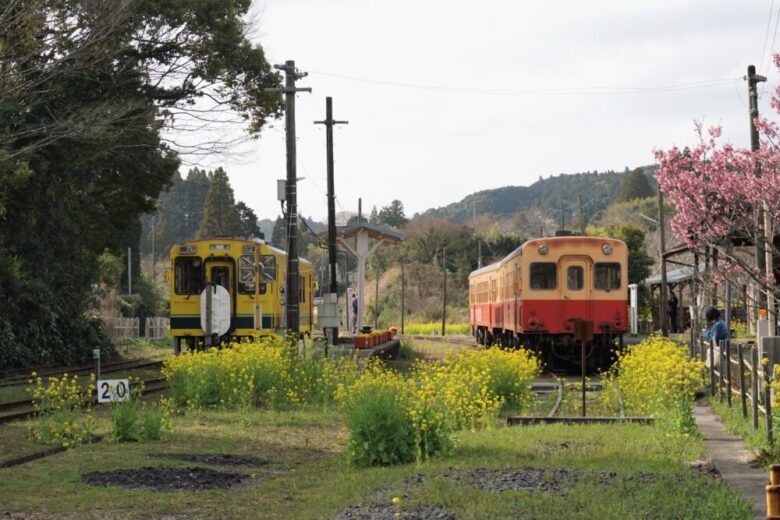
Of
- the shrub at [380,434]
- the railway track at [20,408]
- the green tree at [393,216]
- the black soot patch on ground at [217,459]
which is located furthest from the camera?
the green tree at [393,216]

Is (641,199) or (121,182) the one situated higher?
(641,199)

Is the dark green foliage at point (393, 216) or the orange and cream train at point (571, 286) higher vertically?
the dark green foliage at point (393, 216)

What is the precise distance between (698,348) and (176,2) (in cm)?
1550

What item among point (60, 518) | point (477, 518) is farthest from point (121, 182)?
point (477, 518)

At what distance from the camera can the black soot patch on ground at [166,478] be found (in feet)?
35.0

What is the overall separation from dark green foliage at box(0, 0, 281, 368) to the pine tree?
162 ft

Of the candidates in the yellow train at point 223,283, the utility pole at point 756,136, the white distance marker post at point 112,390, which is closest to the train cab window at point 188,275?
the yellow train at point 223,283

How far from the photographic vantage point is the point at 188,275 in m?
27.9

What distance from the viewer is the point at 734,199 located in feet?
65.1

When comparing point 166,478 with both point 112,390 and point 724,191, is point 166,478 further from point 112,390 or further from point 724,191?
point 724,191

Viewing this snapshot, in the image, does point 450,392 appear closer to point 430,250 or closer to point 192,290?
point 192,290

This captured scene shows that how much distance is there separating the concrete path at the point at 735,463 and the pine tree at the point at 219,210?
71048mm

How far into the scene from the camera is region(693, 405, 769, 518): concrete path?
867cm

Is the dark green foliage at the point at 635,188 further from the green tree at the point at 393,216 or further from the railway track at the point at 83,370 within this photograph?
the railway track at the point at 83,370
